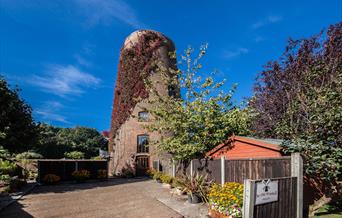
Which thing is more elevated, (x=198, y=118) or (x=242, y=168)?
(x=198, y=118)

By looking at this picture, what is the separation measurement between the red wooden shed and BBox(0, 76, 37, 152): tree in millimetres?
12768

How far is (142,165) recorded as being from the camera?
23.1 metres

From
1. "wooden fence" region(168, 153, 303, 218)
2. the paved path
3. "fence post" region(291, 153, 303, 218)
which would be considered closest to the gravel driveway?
the paved path

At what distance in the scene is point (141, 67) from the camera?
24.8m

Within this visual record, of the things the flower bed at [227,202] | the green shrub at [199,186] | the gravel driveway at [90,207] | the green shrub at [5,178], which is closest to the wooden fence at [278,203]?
the flower bed at [227,202]

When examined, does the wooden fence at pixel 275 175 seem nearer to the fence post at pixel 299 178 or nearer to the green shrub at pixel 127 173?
the fence post at pixel 299 178

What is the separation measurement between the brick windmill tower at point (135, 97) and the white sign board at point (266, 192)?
1745 cm

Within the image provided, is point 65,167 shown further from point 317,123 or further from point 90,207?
point 317,123

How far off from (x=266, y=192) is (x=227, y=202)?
152 centimetres

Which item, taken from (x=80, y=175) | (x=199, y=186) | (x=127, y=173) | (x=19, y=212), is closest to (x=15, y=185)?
(x=80, y=175)

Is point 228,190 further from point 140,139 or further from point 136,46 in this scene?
point 136,46

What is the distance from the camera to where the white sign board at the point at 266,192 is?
17.1 ft

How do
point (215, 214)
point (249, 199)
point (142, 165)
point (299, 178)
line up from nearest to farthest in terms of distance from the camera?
point (249, 199)
point (299, 178)
point (215, 214)
point (142, 165)

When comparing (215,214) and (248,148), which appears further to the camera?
(248,148)
